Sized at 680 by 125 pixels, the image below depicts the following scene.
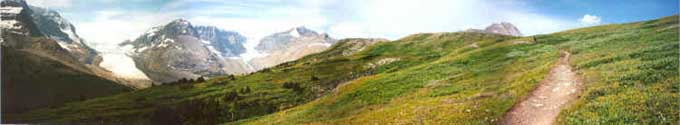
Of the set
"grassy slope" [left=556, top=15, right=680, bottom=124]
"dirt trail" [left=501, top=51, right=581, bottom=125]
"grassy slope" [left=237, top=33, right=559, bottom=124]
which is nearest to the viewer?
"grassy slope" [left=556, top=15, right=680, bottom=124]

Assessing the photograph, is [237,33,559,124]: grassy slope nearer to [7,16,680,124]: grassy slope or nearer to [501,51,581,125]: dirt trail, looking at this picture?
[7,16,680,124]: grassy slope

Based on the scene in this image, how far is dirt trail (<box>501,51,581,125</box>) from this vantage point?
106 feet

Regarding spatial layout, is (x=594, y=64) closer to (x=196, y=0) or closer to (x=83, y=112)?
(x=196, y=0)

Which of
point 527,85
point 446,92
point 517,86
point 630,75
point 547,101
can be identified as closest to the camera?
A: point 547,101

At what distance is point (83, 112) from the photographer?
408 feet

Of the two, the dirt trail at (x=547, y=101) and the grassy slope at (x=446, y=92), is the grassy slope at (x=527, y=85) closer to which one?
the grassy slope at (x=446, y=92)

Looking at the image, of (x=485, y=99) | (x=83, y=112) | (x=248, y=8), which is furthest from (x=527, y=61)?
(x=83, y=112)

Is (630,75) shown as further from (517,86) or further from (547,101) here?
(517,86)

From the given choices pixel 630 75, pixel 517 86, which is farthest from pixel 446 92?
pixel 630 75

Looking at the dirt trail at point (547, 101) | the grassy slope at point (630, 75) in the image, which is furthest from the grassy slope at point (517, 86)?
the dirt trail at point (547, 101)

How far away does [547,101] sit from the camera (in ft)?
114

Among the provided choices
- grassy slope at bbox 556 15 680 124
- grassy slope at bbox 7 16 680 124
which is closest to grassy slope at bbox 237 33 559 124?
grassy slope at bbox 7 16 680 124

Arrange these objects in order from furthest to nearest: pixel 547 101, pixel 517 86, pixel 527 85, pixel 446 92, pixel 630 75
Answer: pixel 446 92 → pixel 517 86 → pixel 527 85 → pixel 630 75 → pixel 547 101

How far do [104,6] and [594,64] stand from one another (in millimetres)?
52117
